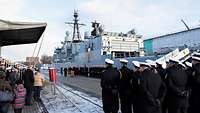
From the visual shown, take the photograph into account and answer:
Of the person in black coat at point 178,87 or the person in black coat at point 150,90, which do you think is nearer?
the person in black coat at point 150,90

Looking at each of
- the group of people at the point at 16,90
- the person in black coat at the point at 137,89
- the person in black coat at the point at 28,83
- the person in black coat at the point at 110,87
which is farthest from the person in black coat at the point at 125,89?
the person in black coat at the point at 28,83

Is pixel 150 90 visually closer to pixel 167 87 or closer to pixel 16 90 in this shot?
pixel 167 87

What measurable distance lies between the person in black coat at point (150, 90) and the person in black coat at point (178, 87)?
1.28 feet

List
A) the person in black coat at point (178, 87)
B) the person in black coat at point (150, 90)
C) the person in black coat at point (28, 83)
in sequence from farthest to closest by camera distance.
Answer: the person in black coat at point (28, 83)
the person in black coat at point (178, 87)
the person in black coat at point (150, 90)

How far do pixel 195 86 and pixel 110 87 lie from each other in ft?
7.90

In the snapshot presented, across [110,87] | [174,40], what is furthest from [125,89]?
[174,40]

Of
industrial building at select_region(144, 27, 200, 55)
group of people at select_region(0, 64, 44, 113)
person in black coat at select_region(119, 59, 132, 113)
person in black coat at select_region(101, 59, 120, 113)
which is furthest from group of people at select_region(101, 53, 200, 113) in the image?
industrial building at select_region(144, 27, 200, 55)

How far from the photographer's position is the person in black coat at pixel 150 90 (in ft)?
25.0

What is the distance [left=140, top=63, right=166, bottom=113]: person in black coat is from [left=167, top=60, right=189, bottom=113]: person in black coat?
1.28 feet

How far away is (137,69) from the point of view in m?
8.54

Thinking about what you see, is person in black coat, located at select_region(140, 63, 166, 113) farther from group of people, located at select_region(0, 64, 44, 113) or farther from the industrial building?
the industrial building

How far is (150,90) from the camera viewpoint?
7.64 metres

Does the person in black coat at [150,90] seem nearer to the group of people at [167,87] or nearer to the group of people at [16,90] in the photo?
the group of people at [167,87]

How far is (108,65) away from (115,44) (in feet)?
82.3
